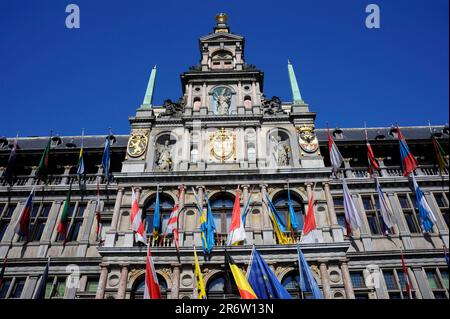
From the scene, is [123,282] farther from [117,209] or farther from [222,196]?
[222,196]

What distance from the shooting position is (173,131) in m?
24.7

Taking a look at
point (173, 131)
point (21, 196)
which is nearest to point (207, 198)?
point (173, 131)

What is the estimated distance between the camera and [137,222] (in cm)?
1966

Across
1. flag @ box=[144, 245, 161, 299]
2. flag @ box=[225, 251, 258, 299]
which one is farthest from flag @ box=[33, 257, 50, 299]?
flag @ box=[225, 251, 258, 299]

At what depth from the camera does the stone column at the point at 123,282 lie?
18.1m

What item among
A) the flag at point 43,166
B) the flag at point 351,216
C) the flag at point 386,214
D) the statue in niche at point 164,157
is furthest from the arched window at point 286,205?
the flag at point 43,166

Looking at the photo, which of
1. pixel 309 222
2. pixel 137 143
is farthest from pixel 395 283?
pixel 137 143

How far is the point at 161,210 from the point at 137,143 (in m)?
4.96

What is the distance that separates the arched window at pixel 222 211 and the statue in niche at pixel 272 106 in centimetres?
714

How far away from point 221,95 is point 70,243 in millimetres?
13510

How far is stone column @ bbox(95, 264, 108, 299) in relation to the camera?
1827 cm
